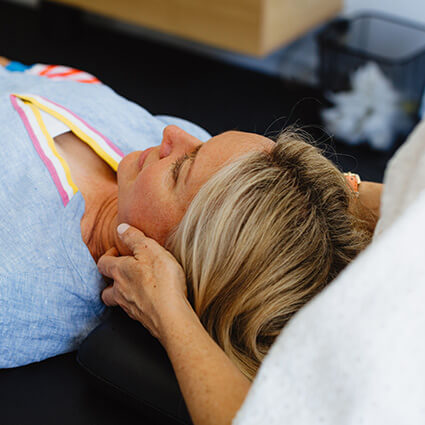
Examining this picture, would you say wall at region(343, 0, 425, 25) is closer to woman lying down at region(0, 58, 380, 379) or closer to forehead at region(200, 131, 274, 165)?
woman lying down at region(0, 58, 380, 379)

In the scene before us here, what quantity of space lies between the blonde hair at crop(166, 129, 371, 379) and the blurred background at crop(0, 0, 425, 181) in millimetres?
1073

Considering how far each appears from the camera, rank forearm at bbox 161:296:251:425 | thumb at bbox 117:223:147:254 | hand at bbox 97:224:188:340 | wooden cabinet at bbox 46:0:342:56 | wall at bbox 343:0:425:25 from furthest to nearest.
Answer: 1. wall at bbox 343:0:425:25
2. wooden cabinet at bbox 46:0:342:56
3. thumb at bbox 117:223:147:254
4. hand at bbox 97:224:188:340
5. forearm at bbox 161:296:251:425

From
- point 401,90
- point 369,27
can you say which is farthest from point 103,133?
point 369,27

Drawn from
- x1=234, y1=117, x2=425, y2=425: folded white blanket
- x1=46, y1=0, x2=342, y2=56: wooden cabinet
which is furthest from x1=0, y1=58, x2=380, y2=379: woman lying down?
x1=46, y1=0, x2=342, y2=56: wooden cabinet

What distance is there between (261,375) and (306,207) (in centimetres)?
37

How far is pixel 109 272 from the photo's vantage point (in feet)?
3.36

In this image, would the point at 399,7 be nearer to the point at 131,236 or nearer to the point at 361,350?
the point at 131,236

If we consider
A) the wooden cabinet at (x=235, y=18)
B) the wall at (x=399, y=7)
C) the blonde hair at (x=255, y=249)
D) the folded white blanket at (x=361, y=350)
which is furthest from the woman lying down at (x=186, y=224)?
the wall at (x=399, y=7)

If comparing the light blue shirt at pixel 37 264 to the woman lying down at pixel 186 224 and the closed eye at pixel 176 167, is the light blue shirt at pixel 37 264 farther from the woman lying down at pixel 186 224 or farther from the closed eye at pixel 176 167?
the closed eye at pixel 176 167

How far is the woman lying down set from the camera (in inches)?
35.9

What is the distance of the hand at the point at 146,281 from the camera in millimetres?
873

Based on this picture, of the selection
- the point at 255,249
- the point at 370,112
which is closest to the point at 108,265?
the point at 255,249

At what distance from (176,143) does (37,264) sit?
0.34 meters

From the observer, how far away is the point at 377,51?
259 centimetres
